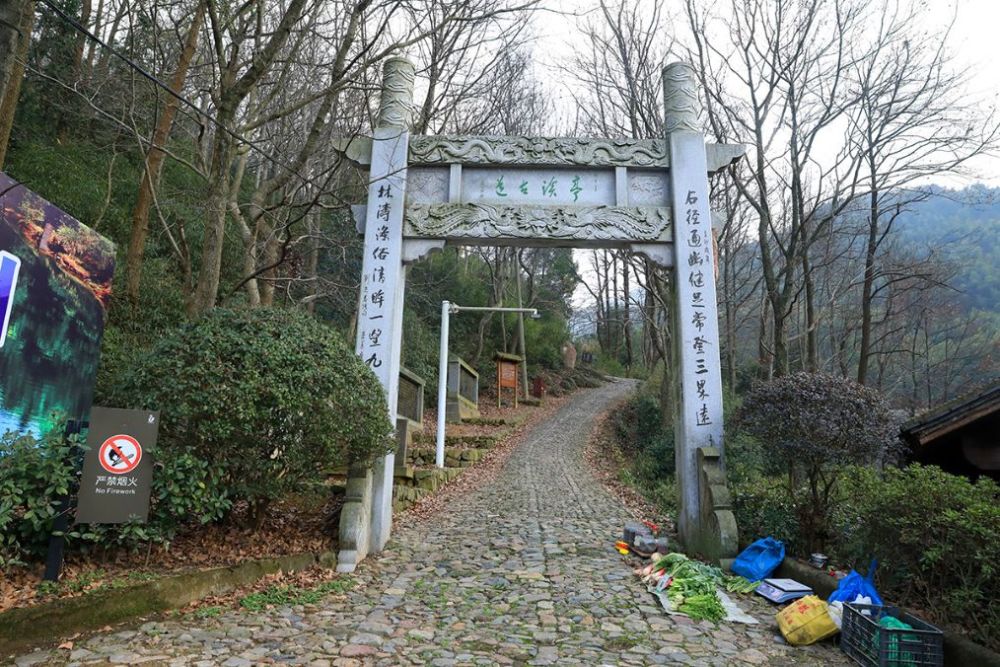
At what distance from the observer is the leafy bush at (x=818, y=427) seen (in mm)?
6062

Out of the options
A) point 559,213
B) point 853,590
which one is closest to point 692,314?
point 559,213

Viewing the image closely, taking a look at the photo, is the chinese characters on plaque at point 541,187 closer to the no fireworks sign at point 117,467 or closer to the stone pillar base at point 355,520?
the stone pillar base at point 355,520

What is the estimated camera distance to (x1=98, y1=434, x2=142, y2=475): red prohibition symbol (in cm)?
469

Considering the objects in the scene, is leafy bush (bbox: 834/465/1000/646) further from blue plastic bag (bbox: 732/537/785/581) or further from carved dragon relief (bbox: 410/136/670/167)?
carved dragon relief (bbox: 410/136/670/167)

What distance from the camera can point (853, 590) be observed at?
4922 mm

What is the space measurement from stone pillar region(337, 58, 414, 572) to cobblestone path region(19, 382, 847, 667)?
0.67 metres

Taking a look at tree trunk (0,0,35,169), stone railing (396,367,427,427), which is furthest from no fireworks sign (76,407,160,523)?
stone railing (396,367,427,427)

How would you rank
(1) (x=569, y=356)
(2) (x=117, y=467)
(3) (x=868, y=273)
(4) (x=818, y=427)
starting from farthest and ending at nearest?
1. (1) (x=569, y=356)
2. (3) (x=868, y=273)
3. (4) (x=818, y=427)
4. (2) (x=117, y=467)

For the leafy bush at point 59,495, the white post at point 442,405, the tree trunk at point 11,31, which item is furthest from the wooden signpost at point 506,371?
the leafy bush at point 59,495

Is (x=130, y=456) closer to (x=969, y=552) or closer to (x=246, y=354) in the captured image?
(x=246, y=354)

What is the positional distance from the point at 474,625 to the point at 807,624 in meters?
2.58

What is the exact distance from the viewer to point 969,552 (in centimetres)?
431

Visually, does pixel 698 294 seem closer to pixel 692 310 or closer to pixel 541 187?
pixel 692 310

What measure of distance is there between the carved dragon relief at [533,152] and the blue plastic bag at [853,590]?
17.1 ft
